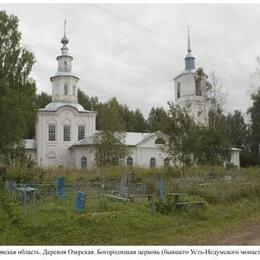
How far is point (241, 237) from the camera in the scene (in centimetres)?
1177

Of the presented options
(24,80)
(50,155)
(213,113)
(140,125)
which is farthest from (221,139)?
(140,125)

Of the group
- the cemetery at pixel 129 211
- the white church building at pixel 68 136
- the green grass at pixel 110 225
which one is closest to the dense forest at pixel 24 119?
the cemetery at pixel 129 211

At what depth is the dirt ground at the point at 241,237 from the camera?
10883 millimetres

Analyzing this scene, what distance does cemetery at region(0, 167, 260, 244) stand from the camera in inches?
475

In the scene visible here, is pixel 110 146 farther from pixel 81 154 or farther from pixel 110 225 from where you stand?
pixel 110 225

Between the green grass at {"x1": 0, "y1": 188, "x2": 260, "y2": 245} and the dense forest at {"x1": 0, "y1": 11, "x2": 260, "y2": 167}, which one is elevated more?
the dense forest at {"x1": 0, "y1": 11, "x2": 260, "y2": 167}

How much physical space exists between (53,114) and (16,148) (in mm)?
20257

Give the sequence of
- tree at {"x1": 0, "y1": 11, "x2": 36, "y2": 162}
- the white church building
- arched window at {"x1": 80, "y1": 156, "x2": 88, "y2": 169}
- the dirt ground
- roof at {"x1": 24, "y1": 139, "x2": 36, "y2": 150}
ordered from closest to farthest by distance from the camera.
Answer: the dirt ground → tree at {"x1": 0, "y1": 11, "x2": 36, "y2": 162} → arched window at {"x1": 80, "y1": 156, "x2": 88, "y2": 169} → the white church building → roof at {"x1": 24, "y1": 139, "x2": 36, "y2": 150}

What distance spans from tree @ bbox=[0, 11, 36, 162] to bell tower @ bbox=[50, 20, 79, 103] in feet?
77.0

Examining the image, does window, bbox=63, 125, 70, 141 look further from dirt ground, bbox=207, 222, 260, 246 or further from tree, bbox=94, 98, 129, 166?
dirt ground, bbox=207, 222, 260, 246

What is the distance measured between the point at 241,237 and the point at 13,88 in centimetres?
1879

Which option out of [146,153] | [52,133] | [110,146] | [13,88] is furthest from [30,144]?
[13,88]

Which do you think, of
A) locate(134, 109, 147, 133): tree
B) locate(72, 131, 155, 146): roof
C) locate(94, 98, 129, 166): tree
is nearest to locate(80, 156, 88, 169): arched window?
locate(72, 131, 155, 146): roof
